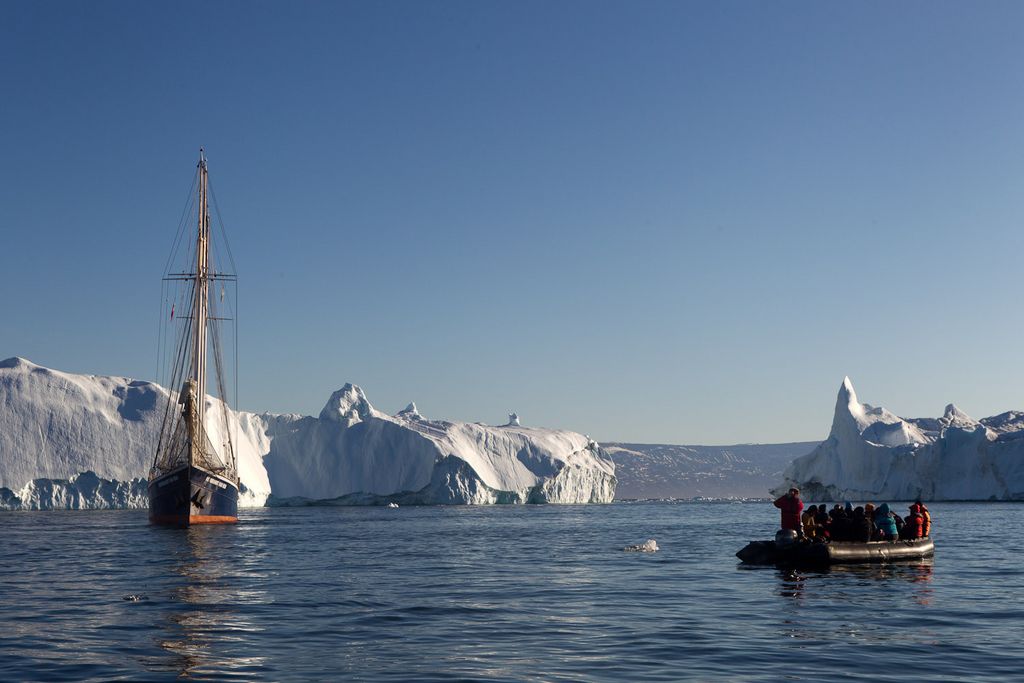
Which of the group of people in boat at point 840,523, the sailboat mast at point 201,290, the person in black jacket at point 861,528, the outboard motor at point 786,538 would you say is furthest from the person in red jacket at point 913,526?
the sailboat mast at point 201,290

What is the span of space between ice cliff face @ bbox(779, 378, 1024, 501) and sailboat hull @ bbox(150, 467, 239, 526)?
2847 inches

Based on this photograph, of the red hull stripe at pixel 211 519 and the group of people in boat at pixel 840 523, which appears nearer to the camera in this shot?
the group of people in boat at pixel 840 523

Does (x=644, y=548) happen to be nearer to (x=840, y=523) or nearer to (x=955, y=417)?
Answer: (x=840, y=523)

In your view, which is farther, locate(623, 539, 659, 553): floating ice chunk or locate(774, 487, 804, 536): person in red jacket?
locate(623, 539, 659, 553): floating ice chunk

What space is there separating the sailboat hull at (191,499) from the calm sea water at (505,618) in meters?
31.1

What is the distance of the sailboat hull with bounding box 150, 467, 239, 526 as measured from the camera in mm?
64438

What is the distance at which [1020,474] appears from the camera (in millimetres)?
104250

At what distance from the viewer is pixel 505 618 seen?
17.7m

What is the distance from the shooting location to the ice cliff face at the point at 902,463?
106m

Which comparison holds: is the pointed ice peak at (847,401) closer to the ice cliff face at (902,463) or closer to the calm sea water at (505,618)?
the ice cliff face at (902,463)

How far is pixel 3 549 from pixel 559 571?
22587 mm

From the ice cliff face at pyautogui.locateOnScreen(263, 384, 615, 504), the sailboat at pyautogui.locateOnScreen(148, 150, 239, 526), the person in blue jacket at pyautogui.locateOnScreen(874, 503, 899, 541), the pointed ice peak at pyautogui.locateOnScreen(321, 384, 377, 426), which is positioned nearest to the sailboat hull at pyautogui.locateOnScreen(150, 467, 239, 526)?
the sailboat at pyautogui.locateOnScreen(148, 150, 239, 526)

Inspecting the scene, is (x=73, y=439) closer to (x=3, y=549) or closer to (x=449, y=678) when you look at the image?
(x=3, y=549)

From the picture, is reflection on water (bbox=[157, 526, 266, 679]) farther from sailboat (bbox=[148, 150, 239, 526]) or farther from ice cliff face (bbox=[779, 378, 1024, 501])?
ice cliff face (bbox=[779, 378, 1024, 501])
